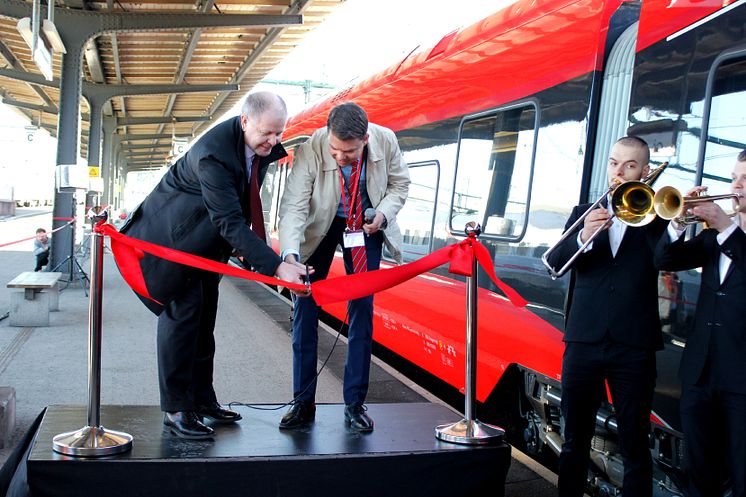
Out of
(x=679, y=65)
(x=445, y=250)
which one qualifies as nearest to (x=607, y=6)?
(x=679, y=65)

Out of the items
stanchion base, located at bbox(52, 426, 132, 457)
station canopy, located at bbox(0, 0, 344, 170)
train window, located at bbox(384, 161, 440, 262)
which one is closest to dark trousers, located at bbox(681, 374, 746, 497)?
stanchion base, located at bbox(52, 426, 132, 457)

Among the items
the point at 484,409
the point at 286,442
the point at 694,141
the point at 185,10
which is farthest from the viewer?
the point at 185,10

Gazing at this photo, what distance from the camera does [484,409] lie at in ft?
19.7

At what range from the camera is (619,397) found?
325cm

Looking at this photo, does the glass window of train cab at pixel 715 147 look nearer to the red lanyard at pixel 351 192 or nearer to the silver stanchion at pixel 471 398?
the silver stanchion at pixel 471 398

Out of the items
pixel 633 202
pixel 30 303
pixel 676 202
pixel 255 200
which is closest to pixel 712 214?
pixel 676 202

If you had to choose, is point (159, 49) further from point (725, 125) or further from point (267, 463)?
point (725, 125)

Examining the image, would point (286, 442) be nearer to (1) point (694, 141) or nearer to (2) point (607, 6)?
(1) point (694, 141)

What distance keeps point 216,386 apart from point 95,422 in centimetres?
279

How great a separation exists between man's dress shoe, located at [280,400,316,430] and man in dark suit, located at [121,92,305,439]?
38 centimetres

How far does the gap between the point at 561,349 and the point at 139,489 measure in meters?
2.20

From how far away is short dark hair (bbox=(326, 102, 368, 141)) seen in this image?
3490 millimetres

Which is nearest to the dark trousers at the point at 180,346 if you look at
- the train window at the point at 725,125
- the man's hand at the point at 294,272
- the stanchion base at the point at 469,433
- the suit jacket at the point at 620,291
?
the man's hand at the point at 294,272

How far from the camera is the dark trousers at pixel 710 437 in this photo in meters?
2.89
